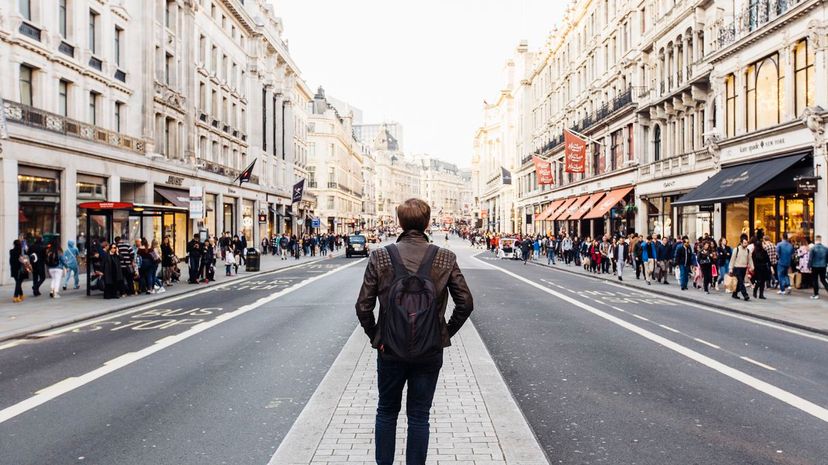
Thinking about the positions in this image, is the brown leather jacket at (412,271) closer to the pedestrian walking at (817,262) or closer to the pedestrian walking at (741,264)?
the pedestrian walking at (741,264)

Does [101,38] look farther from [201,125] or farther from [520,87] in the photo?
[520,87]

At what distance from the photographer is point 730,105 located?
86.4ft

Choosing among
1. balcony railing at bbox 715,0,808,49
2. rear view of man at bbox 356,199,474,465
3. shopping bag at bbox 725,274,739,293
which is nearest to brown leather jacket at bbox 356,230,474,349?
rear view of man at bbox 356,199,474,465

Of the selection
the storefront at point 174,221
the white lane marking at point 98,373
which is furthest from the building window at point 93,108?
the white lane marking at point 98,373

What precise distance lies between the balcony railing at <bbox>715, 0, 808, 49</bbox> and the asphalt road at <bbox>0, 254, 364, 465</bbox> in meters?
19.7

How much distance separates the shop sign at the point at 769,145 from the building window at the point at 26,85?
28297 millimetres

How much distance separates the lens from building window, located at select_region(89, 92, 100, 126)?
28.3 m

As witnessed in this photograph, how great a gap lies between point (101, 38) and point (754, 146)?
29.2 meters

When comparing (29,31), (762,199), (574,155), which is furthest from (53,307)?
(574,155)

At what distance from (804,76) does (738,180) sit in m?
4.29

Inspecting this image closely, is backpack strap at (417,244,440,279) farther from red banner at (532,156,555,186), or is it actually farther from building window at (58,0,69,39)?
red banner at (532,156,555,186)

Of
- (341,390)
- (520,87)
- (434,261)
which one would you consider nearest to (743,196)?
(341,390)

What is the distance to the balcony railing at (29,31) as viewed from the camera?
23.1m

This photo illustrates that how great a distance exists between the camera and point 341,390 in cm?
689
